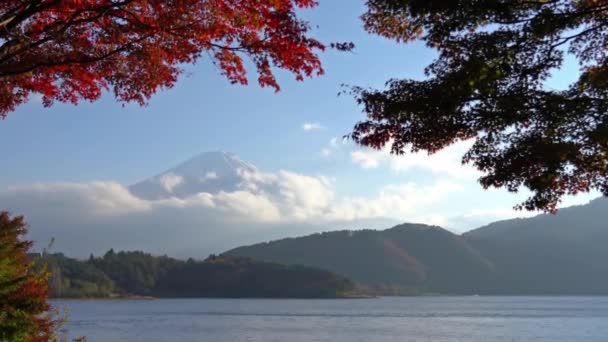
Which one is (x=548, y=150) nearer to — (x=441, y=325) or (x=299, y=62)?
(x=299, y=62)

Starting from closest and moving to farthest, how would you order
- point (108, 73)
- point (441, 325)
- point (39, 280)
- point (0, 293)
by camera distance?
point (108, 73)
point (0, 293)
point (39, 280)
point (441, 325)

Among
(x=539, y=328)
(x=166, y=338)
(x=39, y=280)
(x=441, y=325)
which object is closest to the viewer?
(x=39, y=280)

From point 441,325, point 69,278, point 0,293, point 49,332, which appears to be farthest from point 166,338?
point 69,278

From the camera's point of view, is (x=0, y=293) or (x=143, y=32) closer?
(x=143, y=32)

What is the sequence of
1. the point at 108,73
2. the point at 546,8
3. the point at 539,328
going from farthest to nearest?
the point at 539,328 → the point at 108,73 → the point at 546,8

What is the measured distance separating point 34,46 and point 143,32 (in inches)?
55.5

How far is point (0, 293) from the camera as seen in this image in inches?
519

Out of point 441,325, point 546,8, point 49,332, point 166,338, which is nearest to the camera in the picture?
point 546,8

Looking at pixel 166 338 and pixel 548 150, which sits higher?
pixel 548 150

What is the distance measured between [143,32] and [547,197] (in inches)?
229

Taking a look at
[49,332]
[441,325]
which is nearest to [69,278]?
[441,325]

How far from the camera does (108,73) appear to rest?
9.91 m

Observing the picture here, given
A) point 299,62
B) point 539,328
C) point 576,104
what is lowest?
point 539,328

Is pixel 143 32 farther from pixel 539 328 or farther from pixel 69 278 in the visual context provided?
pixel 69 278
